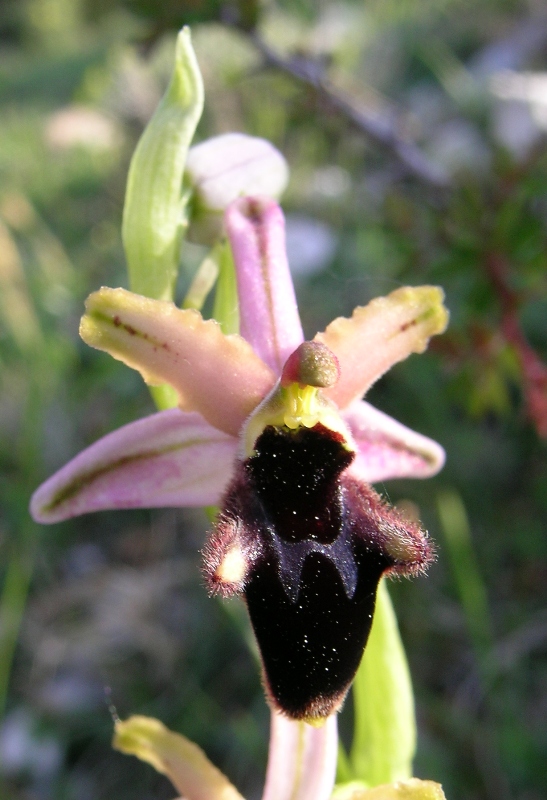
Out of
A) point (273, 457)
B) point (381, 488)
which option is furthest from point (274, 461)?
point (381, 488)

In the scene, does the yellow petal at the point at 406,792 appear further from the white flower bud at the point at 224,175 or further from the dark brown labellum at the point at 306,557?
the white flower bud at the point at 224,175

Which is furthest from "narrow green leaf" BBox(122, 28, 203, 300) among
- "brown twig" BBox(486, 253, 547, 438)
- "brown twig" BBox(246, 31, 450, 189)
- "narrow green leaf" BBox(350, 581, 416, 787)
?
"brown twig" BBox(246, 31, 450, 189)

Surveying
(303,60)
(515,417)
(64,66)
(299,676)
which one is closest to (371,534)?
(299,676)

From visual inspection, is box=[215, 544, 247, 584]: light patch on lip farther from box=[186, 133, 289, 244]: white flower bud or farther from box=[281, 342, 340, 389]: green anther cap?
box=[186, 133, 289, 244]: white flower bud

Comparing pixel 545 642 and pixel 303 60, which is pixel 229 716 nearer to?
pixel 545 642

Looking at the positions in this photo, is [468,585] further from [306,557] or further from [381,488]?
[306,557]

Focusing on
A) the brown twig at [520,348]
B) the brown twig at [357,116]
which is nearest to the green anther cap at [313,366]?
the brown twig at [520,348]
